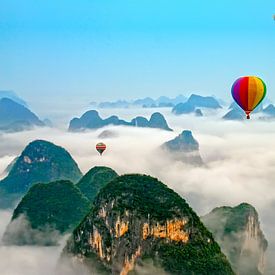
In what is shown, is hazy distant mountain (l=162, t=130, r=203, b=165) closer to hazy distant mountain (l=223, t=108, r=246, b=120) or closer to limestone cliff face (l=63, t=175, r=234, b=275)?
hazy distant mountain (l=223, t=108, r=246, b=120)

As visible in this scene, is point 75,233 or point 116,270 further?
point 75,233

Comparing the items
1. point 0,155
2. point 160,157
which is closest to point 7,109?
A: point 0,155

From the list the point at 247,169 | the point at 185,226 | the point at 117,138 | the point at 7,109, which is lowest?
the point at 185,226

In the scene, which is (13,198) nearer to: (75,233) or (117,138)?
(75,233)

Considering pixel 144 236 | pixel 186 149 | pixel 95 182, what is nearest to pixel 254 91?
pixel 144 236

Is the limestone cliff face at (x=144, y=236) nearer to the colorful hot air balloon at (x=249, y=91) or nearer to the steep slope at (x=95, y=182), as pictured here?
the colorful hot air balloon at (x=249, y=91)

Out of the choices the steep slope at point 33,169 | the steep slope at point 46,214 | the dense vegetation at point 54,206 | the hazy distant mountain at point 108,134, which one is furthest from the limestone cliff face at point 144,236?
the hazy distant mountain at point 108,134

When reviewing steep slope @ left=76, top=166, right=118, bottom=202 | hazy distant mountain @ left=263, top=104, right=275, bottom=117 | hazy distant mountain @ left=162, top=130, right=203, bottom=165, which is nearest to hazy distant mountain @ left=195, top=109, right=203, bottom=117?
hazy distant mountain @ left=263, top=104, right=275, bottom=117
